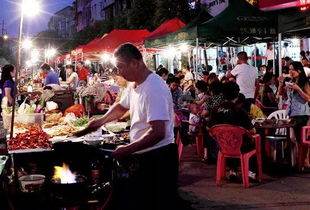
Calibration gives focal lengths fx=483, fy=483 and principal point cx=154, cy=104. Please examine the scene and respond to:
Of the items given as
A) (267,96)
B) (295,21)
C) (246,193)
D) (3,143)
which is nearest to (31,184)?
(3,143)

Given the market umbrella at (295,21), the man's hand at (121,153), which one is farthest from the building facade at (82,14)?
the man's hand at (121,153)

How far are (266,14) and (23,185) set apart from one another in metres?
11.8

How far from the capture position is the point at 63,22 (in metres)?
94.1

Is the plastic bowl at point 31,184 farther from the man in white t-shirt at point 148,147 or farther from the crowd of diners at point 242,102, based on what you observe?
the crowd of diners at point 242,102

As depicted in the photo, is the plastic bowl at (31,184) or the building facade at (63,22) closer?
the plastic bowl at (31,184)

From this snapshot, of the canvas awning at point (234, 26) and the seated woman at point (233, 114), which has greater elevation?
the canvas awning at point (234, 26)

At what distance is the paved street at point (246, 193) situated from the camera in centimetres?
683

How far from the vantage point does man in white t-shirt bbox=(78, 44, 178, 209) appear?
3.88 meters

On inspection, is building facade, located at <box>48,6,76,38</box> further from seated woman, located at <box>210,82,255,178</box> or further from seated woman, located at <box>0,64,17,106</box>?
seated woman, located at <box>210,82,255,178</box>

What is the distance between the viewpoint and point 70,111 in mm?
8773

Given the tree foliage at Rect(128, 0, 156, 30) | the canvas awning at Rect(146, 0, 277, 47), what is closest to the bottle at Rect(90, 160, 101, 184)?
the canvas awning at Rect(146, 0, 277, 47)

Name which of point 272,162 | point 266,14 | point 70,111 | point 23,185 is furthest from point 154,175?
point 266,14

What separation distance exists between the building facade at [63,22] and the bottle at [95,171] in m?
83.4

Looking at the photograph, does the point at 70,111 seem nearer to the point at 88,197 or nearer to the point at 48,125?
the point at 48,125
